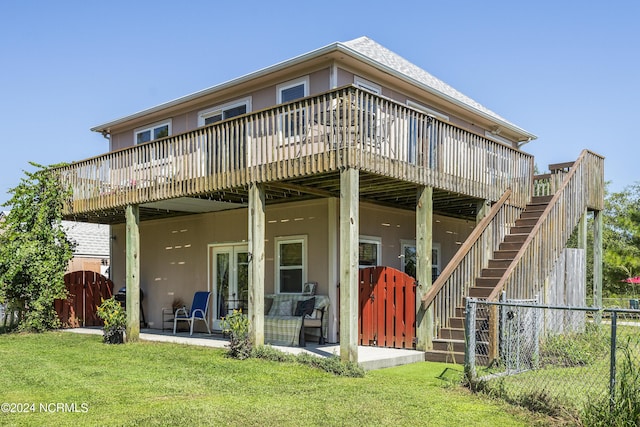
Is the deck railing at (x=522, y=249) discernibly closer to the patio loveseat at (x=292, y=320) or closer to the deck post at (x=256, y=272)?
the patio loveseat at (x=292, y=320)

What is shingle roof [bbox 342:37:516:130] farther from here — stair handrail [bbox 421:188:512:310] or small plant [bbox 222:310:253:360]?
small plant [bbox 222:310:253:360]

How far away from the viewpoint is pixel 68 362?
9734 millimetres

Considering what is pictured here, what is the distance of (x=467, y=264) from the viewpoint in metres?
11.0

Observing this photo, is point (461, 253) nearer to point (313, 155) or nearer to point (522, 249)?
point (522, 249)

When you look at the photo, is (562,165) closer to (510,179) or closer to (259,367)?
(510,179)

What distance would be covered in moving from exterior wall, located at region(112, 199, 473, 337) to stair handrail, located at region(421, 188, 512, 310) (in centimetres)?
245

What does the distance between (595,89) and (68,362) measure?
632 inches

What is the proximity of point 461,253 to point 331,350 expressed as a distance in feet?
9.55

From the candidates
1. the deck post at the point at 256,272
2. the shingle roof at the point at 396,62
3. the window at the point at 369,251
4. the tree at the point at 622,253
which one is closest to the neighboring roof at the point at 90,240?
the shingle roof at the point at 396,62

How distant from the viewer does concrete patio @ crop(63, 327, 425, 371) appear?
9.32 m

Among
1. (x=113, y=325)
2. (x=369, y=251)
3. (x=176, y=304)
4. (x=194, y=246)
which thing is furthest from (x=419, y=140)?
(x=176, y=304)

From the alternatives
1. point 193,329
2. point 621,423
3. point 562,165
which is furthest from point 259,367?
point 562,165

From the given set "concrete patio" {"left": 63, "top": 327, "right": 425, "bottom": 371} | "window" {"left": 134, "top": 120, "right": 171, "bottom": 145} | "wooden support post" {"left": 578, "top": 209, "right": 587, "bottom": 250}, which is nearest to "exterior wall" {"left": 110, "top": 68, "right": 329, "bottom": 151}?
"window" {"left": 134, "top": 120, "right": 171, "bottom": 145}

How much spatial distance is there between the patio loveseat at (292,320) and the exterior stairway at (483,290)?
7.91ft
